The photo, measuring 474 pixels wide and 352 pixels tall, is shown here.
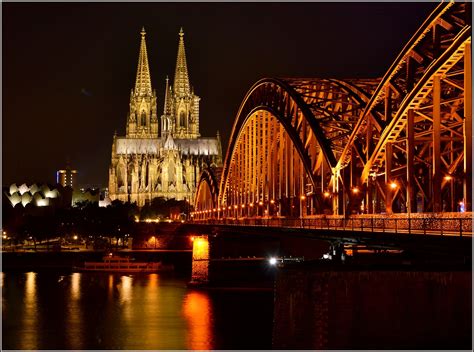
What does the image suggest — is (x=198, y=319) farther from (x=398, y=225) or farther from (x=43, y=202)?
(x=43, y=202)

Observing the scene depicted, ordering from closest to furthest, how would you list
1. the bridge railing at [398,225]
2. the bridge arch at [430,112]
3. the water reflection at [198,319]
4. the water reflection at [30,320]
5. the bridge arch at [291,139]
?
the bridge railing at [398,225]
the bridge arch at [430,112]
the water reflection at [198,319]
the water reflection at [30,320]
the bridge arch at [291,139]

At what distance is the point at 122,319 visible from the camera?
5781cm

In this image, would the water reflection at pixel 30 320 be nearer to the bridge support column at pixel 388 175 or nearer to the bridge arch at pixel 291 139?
the bridge arch at pixel 291 139

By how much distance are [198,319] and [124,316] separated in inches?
207

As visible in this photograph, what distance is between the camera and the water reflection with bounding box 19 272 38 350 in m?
48.3

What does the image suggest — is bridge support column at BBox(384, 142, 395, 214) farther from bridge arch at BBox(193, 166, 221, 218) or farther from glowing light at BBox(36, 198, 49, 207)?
glowing light at BBox(36, 198, 49, 207)

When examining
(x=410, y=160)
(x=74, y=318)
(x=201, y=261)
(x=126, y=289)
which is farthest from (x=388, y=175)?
(x=201, y=261)

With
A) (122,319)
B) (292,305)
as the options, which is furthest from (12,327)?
(292,305)

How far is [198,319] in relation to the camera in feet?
187

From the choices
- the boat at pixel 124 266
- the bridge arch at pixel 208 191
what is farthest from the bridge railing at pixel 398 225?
the bridge arch at pixel 208 191

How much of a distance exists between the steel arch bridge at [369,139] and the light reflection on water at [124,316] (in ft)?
27.1

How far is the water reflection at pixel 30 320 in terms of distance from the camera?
1903 inches

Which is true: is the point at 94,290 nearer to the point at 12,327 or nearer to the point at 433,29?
the point at 12,327

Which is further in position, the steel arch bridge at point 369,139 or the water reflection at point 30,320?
the water reflection at point 30,320
